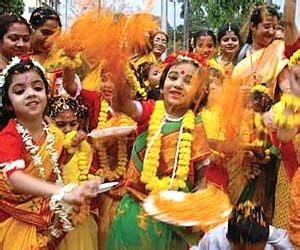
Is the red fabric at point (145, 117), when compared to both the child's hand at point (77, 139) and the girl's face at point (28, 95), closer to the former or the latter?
the child's hand at point (77, 139)

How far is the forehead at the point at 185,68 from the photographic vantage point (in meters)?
3.45

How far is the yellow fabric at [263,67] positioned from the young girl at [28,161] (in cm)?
102

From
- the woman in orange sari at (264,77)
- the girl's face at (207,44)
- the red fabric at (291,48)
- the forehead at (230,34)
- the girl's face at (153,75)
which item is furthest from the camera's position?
the forehead at (230,34)

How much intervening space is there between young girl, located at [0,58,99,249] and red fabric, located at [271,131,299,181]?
0.93 metres

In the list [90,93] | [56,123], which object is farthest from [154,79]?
[56,123]

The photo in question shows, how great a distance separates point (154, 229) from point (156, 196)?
18 cm

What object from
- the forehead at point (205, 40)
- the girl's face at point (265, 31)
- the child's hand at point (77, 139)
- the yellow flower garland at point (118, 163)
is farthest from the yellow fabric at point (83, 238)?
the forehead at point (205, 40)

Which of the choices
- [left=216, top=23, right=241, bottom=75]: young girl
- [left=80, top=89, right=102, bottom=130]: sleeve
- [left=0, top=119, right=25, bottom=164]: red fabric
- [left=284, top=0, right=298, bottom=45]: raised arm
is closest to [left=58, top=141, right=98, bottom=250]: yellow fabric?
[left=0, top=119, right=25, bottom=164]: red fabric

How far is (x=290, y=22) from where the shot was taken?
3.52 meters

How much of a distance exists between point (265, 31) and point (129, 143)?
111cm

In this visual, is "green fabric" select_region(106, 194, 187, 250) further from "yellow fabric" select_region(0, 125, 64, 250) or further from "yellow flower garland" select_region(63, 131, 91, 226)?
"yellow fabric" select_region(0, 125, 64, 250)

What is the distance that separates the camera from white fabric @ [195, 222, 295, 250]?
324cm

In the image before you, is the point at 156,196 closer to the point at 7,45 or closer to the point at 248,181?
the point at 248,181

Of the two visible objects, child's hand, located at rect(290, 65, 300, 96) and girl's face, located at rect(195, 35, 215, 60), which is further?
girl's face, located at rect(195, 35, 215, 60)
